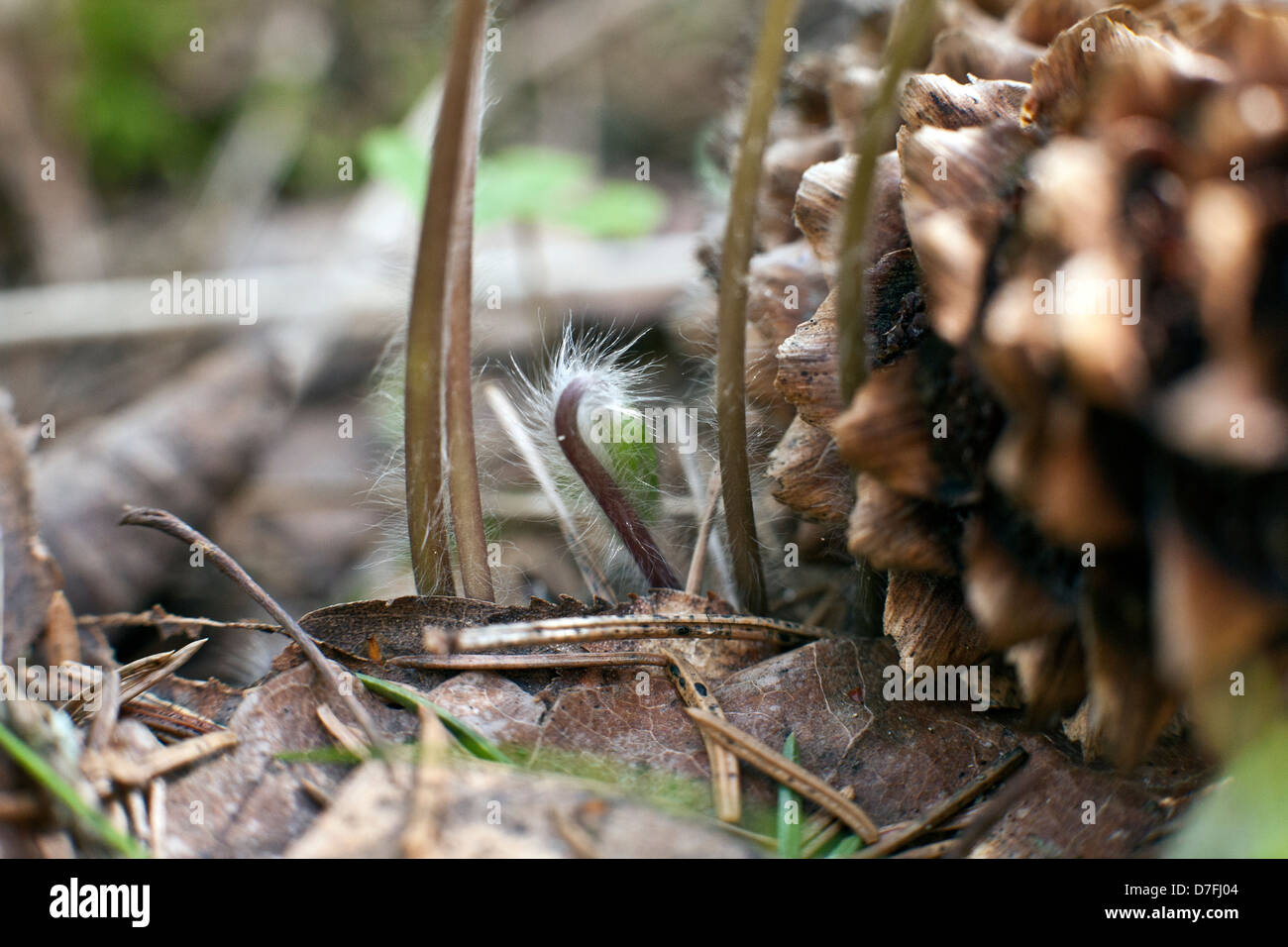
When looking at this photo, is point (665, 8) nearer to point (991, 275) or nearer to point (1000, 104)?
point (1000, 104)

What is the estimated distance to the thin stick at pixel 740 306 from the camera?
30.6 inches

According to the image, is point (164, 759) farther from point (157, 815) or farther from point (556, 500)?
point (556, 500)

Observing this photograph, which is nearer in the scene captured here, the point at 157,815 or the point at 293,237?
the point at 157,815

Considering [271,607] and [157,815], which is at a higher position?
[271,607]

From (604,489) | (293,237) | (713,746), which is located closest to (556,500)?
(604,489)

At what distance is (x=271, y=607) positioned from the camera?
0.74 meters

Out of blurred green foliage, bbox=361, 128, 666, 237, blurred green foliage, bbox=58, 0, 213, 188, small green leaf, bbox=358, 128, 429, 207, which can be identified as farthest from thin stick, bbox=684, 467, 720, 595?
blurred green foliage, bbox=58, 0, 213, 188

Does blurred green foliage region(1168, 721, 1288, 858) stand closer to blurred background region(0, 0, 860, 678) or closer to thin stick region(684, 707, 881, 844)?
thin stick region(684, 707, 881, 844)

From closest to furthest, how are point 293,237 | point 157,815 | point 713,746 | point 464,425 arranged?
point 157,815, point 713,746, point 464,425, point 293,237

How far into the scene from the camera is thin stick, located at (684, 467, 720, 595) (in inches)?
34.5

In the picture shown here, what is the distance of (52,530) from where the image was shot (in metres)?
1.24

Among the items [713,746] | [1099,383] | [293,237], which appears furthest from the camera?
[293,237]

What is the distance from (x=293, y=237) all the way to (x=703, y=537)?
1922 millimetres

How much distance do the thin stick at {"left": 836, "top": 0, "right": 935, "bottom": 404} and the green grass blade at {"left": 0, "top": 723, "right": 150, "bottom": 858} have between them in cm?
54
